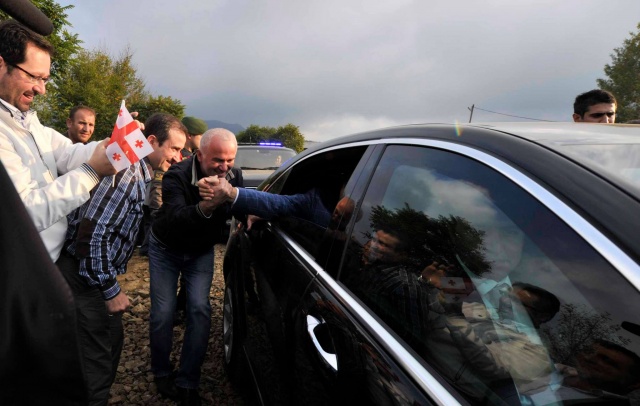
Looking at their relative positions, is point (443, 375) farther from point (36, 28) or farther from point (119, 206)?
point (119, 206)

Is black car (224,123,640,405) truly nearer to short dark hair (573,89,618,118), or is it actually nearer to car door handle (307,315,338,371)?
car door handle (307,315,338,371)

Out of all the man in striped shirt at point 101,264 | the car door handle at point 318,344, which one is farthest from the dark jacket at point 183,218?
the car door handle at point 318,344

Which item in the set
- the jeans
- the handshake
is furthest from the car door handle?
the jeans

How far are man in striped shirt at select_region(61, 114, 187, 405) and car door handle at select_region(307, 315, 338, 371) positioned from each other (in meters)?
1.07

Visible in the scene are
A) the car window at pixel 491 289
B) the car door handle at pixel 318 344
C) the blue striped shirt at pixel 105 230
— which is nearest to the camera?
the car window at pixel 491 289

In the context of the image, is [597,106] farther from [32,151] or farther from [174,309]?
[32,151]

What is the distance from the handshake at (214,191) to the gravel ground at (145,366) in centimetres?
137

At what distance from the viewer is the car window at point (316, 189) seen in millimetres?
1611

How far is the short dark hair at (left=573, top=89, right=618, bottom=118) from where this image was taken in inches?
143

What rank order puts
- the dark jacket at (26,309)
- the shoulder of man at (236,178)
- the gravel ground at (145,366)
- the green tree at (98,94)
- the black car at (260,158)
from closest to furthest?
the dark jacket at (26,309)
the gravel ground at (145,366)
the shoulder of man at (236,178)
the black car at (260,158)
the green tree at (98,94)

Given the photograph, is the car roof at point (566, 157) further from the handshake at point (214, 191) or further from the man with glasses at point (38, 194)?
the handshake at point (214, 191)

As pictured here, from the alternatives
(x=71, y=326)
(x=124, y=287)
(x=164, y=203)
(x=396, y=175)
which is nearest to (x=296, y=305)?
(x=396, y=175)

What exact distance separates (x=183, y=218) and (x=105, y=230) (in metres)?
0.47

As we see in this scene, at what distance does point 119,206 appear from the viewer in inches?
72.5
